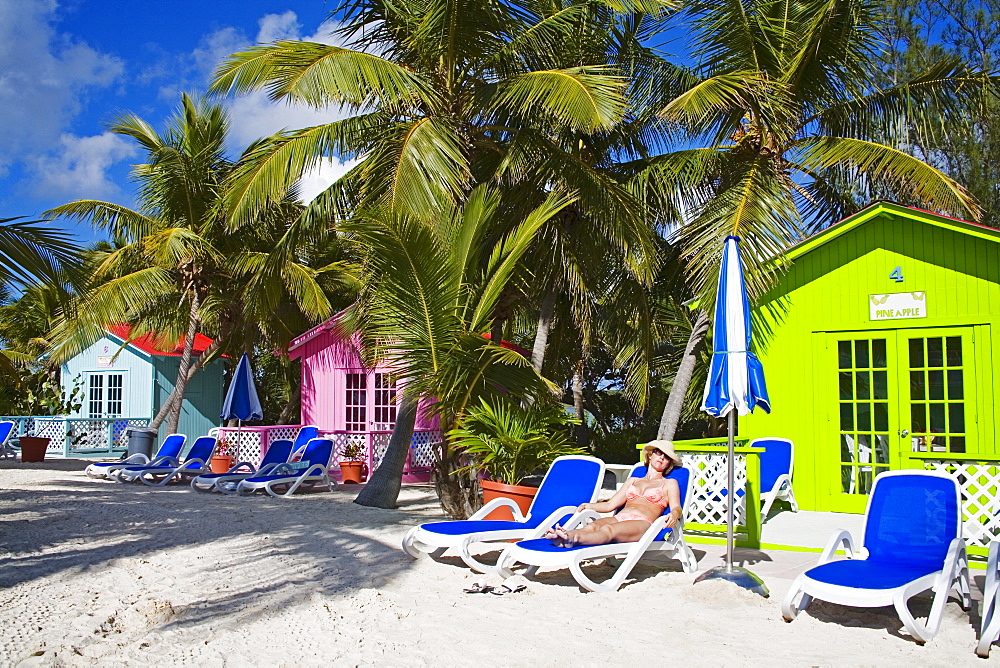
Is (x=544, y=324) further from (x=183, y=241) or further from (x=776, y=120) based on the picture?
(x=183, y=241)

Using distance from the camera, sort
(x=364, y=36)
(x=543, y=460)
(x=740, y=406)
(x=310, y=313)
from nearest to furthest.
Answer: (x=740, y=406), (x=543, y=460), (x=364, y=36), (x=310, y=313)

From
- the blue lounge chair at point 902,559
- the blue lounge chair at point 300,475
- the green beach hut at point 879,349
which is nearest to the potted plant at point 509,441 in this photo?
the green beach hut at point 879,349

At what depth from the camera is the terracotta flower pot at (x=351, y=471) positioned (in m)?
15.1

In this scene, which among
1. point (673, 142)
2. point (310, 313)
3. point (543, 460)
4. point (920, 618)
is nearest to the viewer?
point (920, 618)

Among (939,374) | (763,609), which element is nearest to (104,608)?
(763,609)

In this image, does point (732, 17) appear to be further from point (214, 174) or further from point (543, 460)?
point (214, 174)

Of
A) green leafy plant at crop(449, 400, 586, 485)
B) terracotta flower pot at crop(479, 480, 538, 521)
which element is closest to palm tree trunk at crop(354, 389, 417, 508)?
green leafy plant at crop(449, 400, 586, 485)

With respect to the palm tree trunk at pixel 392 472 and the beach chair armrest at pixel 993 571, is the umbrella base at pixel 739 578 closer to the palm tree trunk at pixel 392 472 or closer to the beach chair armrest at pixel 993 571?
the beach chair armrest at pixel 993 571

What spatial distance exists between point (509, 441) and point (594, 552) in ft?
8.26

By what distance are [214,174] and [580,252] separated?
10228mm

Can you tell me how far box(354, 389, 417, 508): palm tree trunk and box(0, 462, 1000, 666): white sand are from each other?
2601mm

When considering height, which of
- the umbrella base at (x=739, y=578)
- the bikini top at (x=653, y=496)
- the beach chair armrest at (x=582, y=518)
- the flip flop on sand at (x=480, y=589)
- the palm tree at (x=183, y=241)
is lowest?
the flip flop on sand at (x=480, y=589)

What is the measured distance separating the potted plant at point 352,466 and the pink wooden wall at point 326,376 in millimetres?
2079

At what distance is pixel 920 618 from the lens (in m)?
5.78
